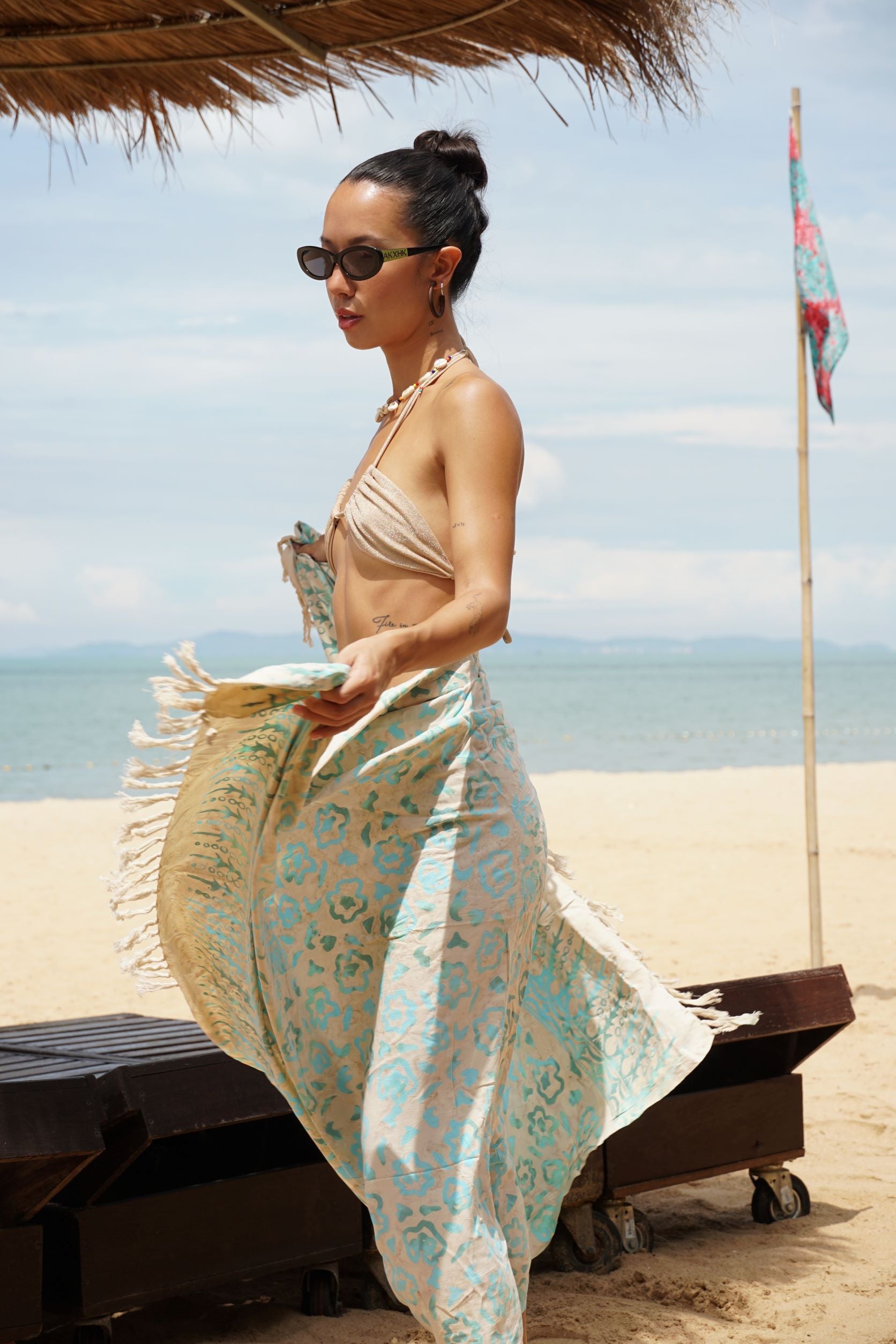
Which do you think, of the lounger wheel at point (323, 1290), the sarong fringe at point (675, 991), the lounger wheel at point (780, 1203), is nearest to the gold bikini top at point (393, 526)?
the sarong fringe at point (675, 991)

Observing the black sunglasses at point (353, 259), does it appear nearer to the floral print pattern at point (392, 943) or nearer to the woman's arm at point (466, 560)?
the woman's arm at point (466, 560)

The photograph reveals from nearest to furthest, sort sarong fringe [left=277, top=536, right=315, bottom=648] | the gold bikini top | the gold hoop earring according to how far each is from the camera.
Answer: the gold bikini top < the gold hoop earring < sarong fringe [left=277, top=536, right=315, bottom=648]

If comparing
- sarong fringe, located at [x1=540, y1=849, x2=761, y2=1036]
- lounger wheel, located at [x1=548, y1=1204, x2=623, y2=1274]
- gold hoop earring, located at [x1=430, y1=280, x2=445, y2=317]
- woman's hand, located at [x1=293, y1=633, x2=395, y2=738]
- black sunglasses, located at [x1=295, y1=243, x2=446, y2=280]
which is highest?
black sunglasses, located at [x1=295, y1=243, x2=446, y2=280]

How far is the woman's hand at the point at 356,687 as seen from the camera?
5.88ft

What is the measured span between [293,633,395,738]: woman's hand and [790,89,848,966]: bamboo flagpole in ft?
13.2

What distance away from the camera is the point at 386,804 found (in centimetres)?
214

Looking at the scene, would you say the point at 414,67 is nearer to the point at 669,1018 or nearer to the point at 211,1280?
the point at 669,1018

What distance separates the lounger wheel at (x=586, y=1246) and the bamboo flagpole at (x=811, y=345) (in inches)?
94.9

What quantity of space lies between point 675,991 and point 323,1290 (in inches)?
42.3

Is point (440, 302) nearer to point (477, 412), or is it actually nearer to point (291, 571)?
point (477, 412)

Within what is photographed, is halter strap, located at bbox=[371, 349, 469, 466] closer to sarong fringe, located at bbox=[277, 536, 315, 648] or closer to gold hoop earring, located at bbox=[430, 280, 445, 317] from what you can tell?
gold hoop earring, located at bbox=[430, 280, 445, 317]

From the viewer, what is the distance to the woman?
6.70 feet

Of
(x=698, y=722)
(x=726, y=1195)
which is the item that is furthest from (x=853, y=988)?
(x=698, y=722)

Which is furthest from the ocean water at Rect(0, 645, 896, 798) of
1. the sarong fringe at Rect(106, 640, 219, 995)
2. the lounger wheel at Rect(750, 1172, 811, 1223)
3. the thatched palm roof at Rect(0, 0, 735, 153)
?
the sarong fringe at Rect(106, 640, 219, 995)
